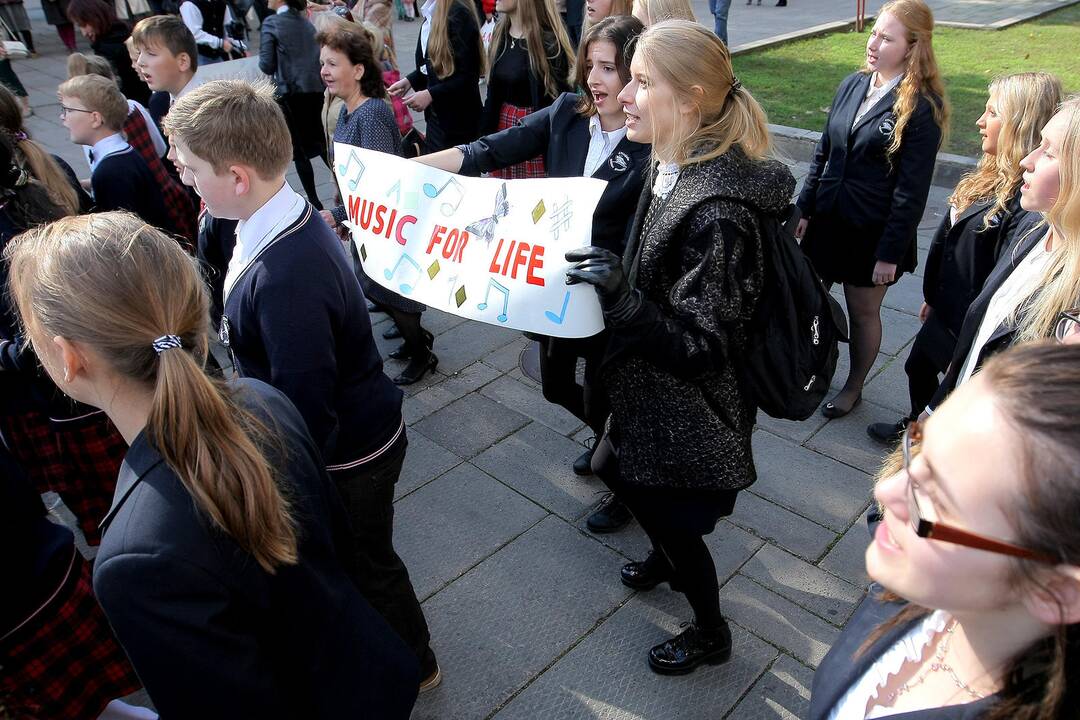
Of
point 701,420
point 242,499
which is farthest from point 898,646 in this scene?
point 242,499

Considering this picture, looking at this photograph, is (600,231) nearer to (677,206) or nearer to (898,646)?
(677,206)

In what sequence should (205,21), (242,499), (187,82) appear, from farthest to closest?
1. (205,21)
2. (187,82)
3. (242,499)

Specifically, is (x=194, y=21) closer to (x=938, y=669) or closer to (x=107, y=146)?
(x=107, y=146)

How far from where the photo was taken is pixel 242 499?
51.9 inches

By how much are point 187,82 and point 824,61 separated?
951cm

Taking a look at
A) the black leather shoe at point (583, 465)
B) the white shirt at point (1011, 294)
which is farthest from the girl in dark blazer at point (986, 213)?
the black leather shoe at point (583, 465)

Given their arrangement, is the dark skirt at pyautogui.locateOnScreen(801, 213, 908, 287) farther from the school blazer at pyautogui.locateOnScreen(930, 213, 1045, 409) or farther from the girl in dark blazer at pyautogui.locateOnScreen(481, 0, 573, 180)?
the girl in dark blazer at pyautogui.locateOnScreen(481, 0, 573, 180)

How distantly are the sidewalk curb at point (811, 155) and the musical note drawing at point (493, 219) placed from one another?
515 centimetres

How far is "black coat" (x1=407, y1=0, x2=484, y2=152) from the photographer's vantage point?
5137 mm

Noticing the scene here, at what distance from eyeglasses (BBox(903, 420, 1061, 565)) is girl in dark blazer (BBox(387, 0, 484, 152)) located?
4.64 metres

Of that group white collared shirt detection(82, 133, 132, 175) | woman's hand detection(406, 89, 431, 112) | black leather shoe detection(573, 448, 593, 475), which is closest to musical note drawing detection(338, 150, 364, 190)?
white collared shirt detection(82, 133, 132, 175)

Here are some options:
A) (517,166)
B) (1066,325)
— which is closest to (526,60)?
(517,166)

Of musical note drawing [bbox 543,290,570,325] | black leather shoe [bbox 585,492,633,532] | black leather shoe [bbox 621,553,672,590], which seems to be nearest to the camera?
musical note drawing [bbox 543,290,570,325]

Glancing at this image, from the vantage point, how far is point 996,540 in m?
0.99
